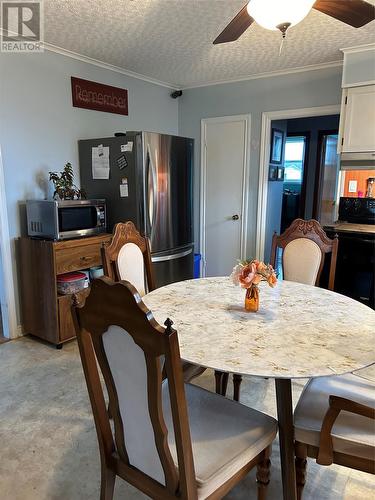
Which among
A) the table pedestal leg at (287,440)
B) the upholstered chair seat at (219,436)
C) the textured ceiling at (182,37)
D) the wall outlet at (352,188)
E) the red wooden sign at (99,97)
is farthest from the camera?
the wall outlet at (352,188)

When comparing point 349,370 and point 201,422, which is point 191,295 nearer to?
point 201,422

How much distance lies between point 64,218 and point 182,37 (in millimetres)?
1677

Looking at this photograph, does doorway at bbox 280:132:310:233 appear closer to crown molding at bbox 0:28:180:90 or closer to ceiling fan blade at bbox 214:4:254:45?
crown molding at bbox 0:28:180:90

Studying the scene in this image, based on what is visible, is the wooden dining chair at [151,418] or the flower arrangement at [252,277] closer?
the wooden dining chair at [151,418]

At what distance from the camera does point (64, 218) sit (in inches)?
116

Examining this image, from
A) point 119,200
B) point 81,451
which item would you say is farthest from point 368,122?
point 81,451

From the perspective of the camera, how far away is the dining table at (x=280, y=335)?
4.08 feet

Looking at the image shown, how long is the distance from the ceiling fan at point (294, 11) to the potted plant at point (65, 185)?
1893mm

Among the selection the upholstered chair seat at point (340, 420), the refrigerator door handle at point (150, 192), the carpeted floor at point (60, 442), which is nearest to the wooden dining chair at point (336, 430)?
the upholstered chair seat at point (340, 420)

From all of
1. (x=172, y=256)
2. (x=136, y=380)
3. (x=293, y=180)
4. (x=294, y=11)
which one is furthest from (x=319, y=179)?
(x=136, y=380)

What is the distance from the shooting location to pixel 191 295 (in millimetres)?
1994

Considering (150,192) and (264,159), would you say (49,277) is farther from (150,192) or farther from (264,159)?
(264,159)

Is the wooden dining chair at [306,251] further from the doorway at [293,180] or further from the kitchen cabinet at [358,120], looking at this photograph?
the doorway at [293,180]

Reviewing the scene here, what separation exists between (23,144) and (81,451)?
2.39 m
